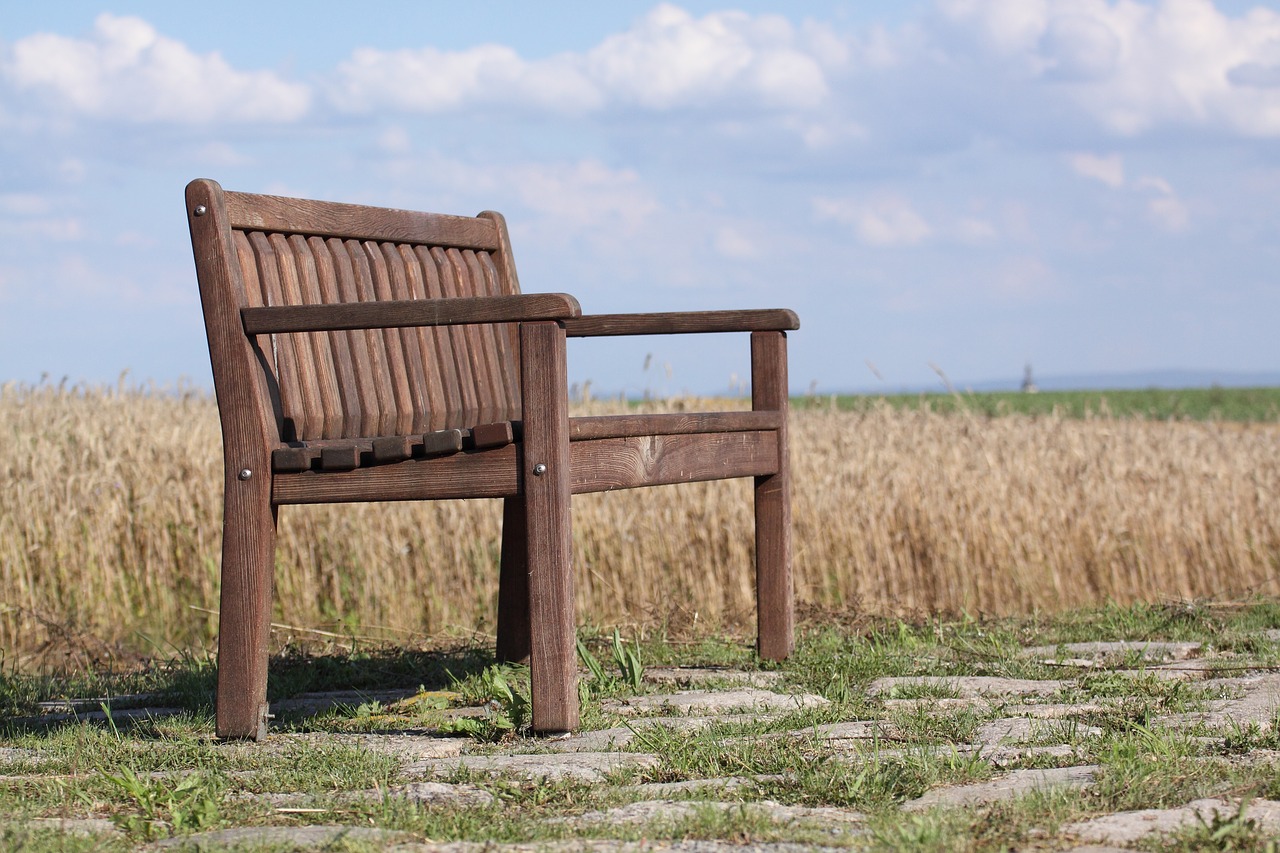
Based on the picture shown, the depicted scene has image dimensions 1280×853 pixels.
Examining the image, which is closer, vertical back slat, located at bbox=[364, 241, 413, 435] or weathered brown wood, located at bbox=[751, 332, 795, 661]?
vertical back slat, located at bbox=[364, 241, 413, 435]

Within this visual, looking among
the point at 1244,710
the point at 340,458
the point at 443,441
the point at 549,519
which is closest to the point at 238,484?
the point at 340,458

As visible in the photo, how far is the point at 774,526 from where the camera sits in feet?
12.8

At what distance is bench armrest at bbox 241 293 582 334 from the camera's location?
2.83m

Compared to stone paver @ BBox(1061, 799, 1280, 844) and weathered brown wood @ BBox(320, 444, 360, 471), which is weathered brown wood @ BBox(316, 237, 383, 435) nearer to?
weathered brown wood @ BBox(320, 444, 360, 471)

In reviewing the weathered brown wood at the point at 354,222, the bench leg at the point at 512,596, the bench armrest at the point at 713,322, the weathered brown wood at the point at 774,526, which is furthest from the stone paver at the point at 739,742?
the weathered brown wood at the point at 354,222

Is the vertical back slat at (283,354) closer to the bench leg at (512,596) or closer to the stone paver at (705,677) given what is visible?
the bench leg at (512,596)

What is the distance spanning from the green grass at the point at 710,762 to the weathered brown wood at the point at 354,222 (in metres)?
1.22

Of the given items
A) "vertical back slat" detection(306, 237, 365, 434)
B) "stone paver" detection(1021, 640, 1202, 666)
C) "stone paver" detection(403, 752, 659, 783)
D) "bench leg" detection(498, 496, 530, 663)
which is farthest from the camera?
"bench leg" detection(498, 496, 530, 663)

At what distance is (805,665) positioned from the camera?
3.72 meters

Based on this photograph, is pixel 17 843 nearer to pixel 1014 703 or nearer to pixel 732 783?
pixel 732 783

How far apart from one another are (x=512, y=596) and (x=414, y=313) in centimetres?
128

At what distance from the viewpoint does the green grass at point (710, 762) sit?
2000 mm

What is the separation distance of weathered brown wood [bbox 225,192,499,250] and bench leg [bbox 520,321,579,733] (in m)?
0.84

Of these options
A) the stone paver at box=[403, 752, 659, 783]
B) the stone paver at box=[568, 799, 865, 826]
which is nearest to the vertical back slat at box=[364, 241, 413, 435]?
the stone paver at box=[403, 752, 659, 783]
